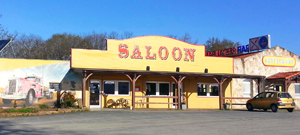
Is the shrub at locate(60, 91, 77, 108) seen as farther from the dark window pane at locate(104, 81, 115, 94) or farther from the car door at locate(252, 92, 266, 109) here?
the car door at locate(252, 92, 266, 109)

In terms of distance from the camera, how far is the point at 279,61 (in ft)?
102

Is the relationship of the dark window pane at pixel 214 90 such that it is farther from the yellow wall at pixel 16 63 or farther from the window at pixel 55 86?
the yellow wall at pixel 16 63

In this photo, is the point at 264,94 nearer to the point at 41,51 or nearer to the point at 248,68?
the point at 248,68

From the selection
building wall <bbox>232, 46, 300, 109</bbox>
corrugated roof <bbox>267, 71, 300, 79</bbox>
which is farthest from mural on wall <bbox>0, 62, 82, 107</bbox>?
corrugated roof <bbox>267, 71, 300, 79</bbox>

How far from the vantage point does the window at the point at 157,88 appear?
2646cm

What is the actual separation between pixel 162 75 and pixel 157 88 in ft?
5.15

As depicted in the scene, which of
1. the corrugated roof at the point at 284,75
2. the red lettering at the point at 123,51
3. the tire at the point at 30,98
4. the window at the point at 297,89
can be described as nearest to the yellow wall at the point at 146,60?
the red lettering at the point at 123,51

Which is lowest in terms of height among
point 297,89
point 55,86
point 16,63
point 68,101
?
point 68,101

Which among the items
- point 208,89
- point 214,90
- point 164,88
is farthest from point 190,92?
point 214,90

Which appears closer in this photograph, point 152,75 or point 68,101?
point 68,101

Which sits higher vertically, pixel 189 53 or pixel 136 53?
pixel 189 53

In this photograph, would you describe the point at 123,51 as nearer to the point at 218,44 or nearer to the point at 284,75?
the point at 284,75

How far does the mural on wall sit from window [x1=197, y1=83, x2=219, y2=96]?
33.1 ft

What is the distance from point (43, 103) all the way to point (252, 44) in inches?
821
